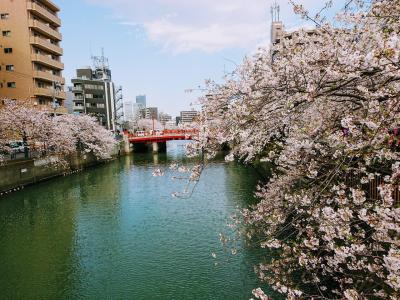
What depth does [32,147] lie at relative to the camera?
110 ft

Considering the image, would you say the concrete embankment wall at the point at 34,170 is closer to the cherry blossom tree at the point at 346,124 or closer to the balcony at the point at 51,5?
the balcony at the point at 51,5

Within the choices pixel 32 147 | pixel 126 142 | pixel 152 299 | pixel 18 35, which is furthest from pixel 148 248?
pixel 126 142

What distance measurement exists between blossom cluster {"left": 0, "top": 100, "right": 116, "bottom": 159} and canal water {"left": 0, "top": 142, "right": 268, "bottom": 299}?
507 cm

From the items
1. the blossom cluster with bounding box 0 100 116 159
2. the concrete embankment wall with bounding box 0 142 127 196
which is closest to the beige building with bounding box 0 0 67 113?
the blossom cluster with bounding box 0 100 116 159

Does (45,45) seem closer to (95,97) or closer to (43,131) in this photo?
(43,131)

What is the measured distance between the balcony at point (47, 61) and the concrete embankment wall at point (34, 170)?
12.9 m

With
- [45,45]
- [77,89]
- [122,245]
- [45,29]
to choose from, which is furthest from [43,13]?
[122,245]

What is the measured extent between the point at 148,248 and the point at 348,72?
11.8m

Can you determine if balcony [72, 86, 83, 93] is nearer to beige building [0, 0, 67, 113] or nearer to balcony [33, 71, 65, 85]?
balcony [33, 71, 65, 85]

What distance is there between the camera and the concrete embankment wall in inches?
1030

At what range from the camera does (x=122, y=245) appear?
15.2 m

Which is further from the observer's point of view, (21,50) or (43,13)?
(43,13)

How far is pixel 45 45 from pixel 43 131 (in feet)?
57.5

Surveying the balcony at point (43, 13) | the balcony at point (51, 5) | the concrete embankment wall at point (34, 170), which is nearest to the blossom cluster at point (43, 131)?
the concrete embankment wall at point (34, 170)
